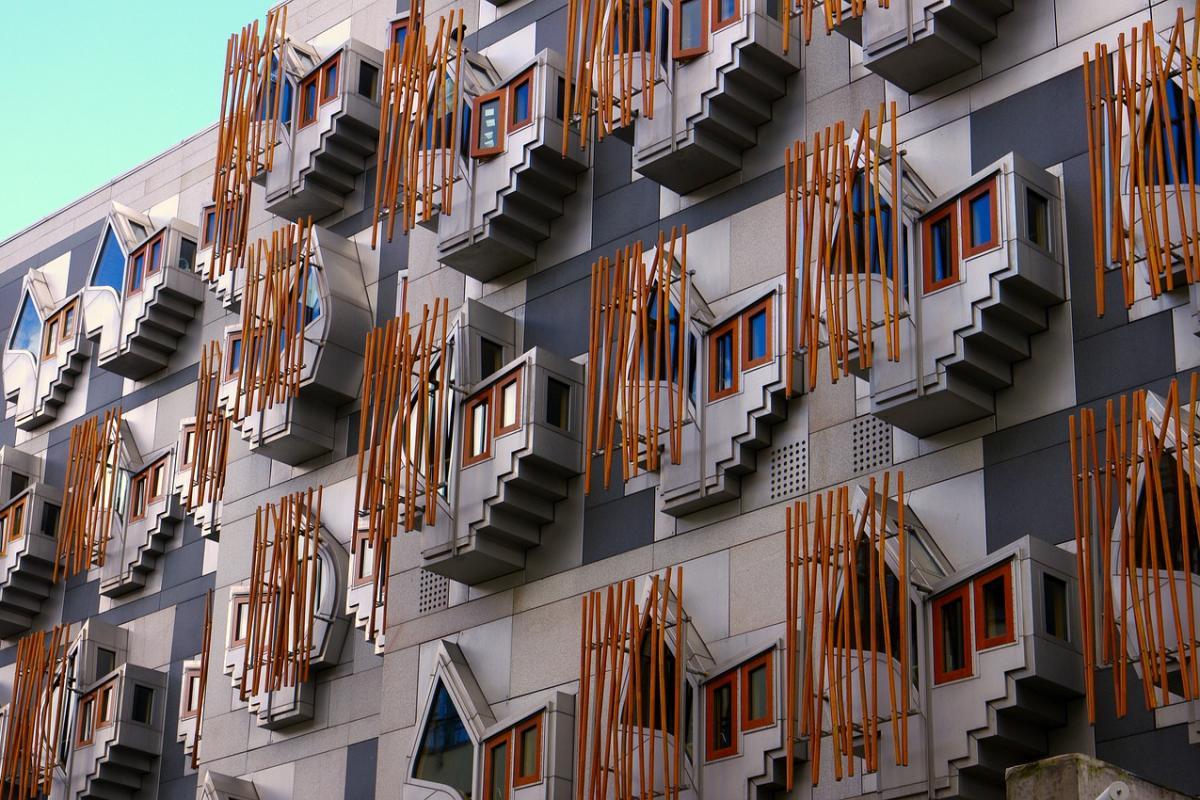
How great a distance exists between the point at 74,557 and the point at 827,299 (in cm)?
2058

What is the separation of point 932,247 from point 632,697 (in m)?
6.61

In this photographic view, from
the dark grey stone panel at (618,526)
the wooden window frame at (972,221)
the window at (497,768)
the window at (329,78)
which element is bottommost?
the window at (497,768)

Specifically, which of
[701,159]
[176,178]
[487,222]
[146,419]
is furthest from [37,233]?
[701,159]

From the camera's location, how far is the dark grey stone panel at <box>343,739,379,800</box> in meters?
29.8

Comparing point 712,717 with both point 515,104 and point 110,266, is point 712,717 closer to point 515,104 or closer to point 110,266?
point 515,104

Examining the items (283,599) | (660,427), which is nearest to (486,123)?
(660,427)

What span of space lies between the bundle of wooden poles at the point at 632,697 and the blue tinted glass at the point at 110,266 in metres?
20.1

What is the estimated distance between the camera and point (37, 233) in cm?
4719

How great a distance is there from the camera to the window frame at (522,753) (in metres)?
25.3

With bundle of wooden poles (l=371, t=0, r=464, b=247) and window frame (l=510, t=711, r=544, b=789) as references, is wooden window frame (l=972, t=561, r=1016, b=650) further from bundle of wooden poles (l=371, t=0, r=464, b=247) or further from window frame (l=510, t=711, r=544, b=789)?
bundle of wooden poles (l=371, t=0, r=464, b=247)

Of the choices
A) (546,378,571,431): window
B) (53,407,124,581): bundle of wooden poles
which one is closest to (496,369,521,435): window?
(546,378,571,431): window

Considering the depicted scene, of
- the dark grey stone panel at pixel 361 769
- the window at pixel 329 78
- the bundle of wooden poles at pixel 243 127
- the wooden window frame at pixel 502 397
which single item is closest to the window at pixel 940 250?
the wooden window frame at pixel 502 397

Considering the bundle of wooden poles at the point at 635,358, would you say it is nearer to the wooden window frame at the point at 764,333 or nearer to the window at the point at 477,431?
the wooden window frame at the point at 764,333

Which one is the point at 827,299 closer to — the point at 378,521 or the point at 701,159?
the point at 701,159
